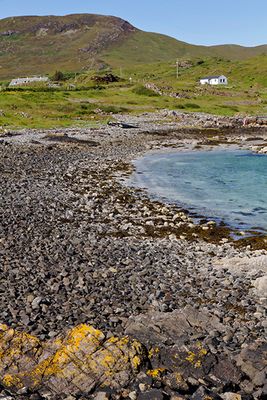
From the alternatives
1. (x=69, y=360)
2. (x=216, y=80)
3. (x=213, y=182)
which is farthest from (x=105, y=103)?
(x=69, y=360)

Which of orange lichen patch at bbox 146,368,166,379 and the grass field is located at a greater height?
the grass field

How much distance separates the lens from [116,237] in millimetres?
19500

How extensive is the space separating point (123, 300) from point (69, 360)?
4109 millimetres

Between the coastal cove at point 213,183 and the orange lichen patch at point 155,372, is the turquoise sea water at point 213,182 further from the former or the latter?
the orange lichen patch at point 155,372

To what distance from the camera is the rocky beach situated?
8.87 m

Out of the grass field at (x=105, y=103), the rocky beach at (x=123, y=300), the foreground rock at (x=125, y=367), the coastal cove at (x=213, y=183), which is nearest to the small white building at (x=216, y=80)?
the grass field at (x=105, y=103)

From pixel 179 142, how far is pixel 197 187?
27.8 metres

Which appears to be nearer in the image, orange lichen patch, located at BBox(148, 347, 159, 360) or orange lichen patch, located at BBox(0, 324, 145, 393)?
orange lichen patch, located at BBox(0, 324, 145, 393)

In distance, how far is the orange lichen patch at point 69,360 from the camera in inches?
342

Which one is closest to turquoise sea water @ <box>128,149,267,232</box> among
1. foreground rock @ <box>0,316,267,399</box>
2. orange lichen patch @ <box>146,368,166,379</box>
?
foreground rock @ <box>0,316,267,399</box>

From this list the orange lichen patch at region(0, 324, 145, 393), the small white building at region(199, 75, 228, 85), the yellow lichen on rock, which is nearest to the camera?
the orange lichen patch at region(0, 324, 145, 393)

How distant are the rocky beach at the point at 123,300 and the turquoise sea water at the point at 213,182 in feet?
7.73

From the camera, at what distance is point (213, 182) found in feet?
118

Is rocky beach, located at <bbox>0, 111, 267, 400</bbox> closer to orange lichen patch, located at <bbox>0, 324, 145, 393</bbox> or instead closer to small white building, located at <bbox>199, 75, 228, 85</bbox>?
orange lichen patch, located at <bbox>0, 324, 145, 393</bbox>
